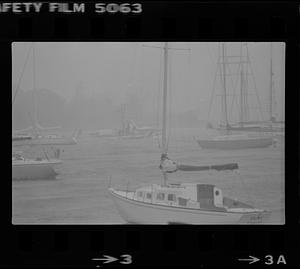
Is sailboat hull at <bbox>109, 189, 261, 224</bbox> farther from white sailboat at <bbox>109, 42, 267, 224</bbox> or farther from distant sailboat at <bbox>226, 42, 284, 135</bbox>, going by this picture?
distant sailboat at <bbox>226, 42, 284, 135</bbox>

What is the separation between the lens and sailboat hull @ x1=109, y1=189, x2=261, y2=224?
3.42 metres

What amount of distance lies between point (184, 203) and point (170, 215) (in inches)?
4.6

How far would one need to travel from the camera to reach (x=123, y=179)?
135 inches

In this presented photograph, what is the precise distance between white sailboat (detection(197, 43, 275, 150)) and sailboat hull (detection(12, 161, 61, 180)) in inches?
37.2

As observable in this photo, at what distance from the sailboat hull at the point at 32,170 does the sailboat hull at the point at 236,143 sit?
3.10 feet

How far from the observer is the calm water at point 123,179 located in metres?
3.41

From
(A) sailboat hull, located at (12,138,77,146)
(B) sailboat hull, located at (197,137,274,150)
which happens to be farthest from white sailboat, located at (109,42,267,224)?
(A) sailboat hull, located at (12,138,77,146)

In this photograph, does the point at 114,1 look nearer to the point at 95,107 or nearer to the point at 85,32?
the point at 85,32
